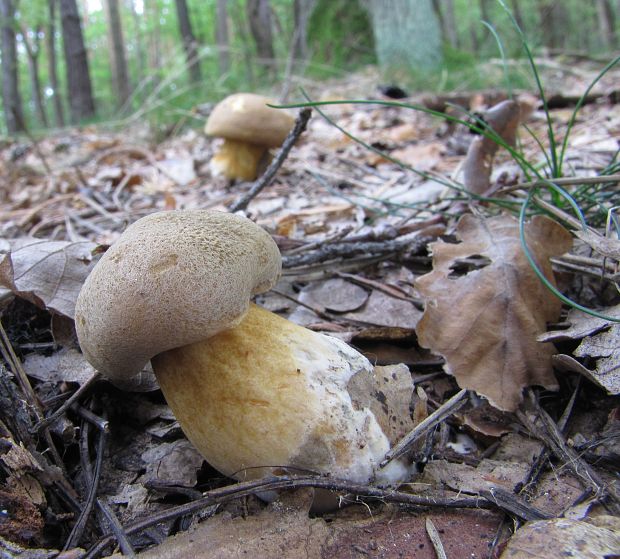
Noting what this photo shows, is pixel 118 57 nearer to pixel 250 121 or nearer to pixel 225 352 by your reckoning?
pixel 250 121

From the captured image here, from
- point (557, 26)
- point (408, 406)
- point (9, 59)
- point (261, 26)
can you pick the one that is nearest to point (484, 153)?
point (408, 406)

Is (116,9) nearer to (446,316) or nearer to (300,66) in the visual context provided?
(300,66)

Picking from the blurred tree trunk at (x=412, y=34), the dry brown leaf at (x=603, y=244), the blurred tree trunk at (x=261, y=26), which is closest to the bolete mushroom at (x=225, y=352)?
the dry brown leaf at (x=603, y=244)

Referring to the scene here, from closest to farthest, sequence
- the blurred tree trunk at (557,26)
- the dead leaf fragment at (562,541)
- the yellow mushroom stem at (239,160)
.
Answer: the dead leaf fragment at (562,541) → the yellow mushroom stem at (239,160) → the blurred tree trunk at (557,26)

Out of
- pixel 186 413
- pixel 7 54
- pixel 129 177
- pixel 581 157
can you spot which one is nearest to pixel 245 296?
pixel 186 413

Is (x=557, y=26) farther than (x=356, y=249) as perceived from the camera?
Yes

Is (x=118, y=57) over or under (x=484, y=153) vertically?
over

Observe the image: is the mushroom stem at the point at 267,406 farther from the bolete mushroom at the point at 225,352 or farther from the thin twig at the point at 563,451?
the thin twig at the point at 563,451
